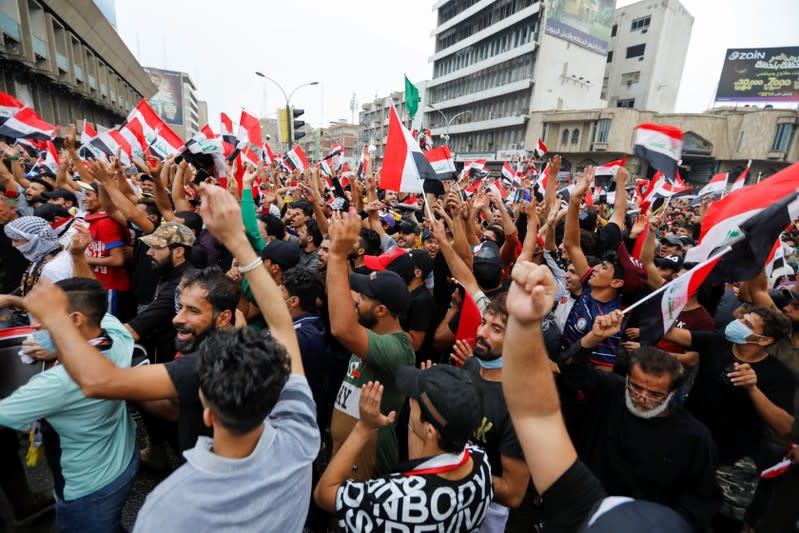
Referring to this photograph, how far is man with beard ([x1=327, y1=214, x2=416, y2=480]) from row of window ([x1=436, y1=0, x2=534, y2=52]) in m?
48.7

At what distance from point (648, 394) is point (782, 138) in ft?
145

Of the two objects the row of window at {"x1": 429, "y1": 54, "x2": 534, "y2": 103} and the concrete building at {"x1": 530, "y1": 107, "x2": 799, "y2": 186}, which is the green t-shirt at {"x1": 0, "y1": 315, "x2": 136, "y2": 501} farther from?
the row of window at {"x1": 429, "y1": 54, "x2": 534, "y2": 103}

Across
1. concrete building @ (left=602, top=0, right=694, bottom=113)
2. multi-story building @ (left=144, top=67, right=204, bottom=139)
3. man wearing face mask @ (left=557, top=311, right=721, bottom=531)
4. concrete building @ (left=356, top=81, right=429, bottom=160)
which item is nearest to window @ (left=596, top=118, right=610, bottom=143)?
concrete building @ (left=602, top=0, right=694, bottom=113)

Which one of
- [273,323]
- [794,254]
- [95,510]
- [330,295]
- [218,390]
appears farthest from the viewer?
[794,254]

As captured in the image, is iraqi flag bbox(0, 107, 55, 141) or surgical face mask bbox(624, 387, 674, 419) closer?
surgical face mask bbox(624, 387, 674, 419)

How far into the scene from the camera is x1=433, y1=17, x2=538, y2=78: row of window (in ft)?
135

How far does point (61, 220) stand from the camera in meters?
4.95

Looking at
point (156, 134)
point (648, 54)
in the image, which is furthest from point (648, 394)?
point (648, 54)

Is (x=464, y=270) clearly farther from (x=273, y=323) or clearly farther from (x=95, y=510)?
(x=95, y=510)

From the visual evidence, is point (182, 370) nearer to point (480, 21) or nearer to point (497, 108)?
point (497, 108)

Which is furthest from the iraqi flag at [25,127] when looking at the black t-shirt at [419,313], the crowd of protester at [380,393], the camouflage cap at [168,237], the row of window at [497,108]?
the row of window at [497,108]

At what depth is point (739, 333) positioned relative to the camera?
2598mm

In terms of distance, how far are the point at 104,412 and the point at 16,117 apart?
33.0 ft

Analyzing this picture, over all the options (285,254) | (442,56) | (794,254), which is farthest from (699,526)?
(442,56)
